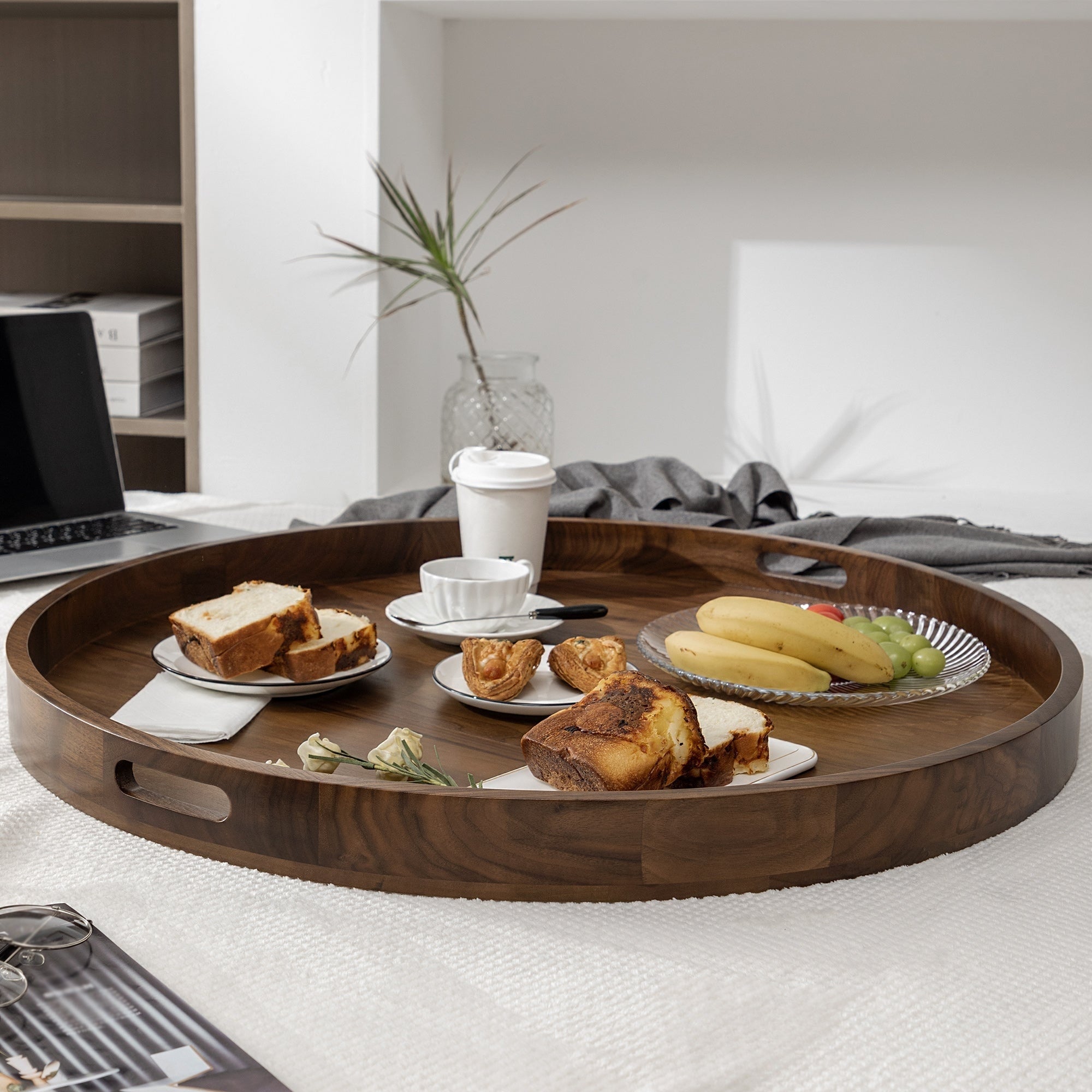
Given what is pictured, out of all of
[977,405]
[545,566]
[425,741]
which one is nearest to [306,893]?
[425,741]

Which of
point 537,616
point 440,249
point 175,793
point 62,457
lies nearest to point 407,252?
point 440,249

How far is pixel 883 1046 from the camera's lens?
0.55m

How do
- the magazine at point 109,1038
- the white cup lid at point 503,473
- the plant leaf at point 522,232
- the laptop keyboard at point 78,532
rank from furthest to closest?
the plant leaf at point 522,232, the laptop keyboard at point 78,532, the white cup lid at point 503,473, the magazine at point 109,1038

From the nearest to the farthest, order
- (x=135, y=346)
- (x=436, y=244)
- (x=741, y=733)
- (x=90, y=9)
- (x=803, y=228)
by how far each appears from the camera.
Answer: (x=741, y=733), (x=436, y=244), (x=135, y=346), (x=90, y=9), (x=803, y=228)

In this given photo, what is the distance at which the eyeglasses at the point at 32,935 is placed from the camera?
0.57 m

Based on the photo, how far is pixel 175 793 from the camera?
0.77 metres

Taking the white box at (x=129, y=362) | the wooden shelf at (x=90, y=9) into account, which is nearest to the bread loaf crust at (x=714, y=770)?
the white box at (x=129, y=362)

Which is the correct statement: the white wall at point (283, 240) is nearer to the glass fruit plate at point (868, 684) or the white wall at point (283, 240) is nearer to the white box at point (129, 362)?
the white box at point (129, 362)

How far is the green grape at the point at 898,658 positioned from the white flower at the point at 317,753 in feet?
1.37

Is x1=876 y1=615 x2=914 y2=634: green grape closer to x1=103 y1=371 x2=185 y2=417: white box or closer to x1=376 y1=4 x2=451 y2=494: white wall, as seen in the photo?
x1=376 y1=4 x2=451 y2=494: white wall

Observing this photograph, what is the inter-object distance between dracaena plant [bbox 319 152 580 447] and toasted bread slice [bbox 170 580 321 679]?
1.24 metres

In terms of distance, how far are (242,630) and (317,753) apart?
158 millimetres

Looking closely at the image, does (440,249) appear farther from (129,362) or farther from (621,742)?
(621,742)

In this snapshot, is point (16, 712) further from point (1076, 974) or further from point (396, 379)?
point (396, 379)
